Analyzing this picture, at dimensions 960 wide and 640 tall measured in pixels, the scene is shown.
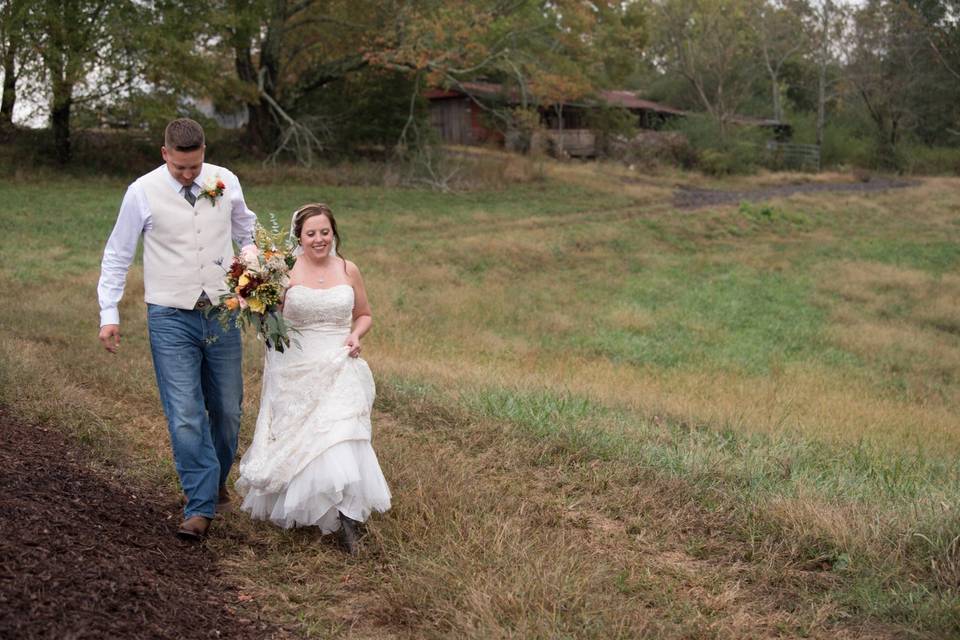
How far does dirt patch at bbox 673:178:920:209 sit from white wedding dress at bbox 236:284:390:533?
88.6 ft

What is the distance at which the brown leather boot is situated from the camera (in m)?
5.29

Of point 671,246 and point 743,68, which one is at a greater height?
point 743,68

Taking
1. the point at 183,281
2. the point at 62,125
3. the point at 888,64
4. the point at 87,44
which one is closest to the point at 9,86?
the point at 62,125

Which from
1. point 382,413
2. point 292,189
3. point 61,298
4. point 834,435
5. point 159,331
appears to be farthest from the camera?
point 292,189

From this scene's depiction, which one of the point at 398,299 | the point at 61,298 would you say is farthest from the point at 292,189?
the point at 61,298

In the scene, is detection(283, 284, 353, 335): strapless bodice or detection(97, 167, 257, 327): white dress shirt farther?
detection(283, 284, 353, 335): strapless bodice

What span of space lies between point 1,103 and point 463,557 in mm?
30781

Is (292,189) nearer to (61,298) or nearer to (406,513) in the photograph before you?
(61,298)

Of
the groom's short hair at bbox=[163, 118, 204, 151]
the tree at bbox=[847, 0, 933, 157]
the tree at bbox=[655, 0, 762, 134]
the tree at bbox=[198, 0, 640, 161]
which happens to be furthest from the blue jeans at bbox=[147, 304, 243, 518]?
the tree at bbox=[847, 0, 933, 157]

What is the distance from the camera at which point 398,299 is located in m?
16.6

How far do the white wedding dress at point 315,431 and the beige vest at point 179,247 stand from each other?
49 cm

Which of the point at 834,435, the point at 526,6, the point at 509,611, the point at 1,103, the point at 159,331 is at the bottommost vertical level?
the point at 834,435

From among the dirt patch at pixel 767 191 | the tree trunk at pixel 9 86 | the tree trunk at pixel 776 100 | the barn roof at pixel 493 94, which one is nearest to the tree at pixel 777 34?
the tree trunk at pixel 776 100

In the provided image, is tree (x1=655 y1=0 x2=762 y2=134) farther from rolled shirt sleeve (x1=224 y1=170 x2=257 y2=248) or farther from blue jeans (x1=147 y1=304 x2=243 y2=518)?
blue jeans (x1=147 y1=304 x2=243 y2=518)
